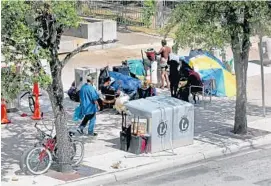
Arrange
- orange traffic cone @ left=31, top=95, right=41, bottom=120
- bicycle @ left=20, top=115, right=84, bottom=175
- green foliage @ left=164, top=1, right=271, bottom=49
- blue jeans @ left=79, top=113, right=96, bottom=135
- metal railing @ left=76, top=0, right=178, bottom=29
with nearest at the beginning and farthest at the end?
bicycle @ left=20, top=115, right=84, bottom=175 → green foliage @ left=164, top=1, right=271, bottom=49 → blue jeans @ left=79, top=113, right=96, bottom=135 → orange traffic cone @ left=31, top=95, right=41, bottom=120 → metal railing @ left=76, top=0, right=178, bottom=29

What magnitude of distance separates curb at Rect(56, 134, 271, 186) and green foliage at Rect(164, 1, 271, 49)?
2333mm

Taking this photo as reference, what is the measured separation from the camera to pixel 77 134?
18703mm

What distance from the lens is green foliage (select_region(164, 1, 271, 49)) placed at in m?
17.1

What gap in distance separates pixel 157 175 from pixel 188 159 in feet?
3.80

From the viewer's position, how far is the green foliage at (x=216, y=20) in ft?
56.1

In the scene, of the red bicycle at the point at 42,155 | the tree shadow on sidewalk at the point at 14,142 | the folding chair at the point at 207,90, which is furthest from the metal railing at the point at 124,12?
the red bicycle at the point at 42,155

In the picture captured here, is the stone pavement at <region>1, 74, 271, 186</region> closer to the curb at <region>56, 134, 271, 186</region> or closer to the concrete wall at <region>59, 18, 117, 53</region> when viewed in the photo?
the curb at <region>56, 134, 271, 186</region>

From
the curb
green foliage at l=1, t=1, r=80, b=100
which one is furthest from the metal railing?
green foliage at l=1, t=1, r=80, b=100

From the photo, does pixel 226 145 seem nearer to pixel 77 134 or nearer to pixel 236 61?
pixel 236 61

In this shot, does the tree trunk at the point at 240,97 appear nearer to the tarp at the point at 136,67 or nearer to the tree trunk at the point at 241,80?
the tree trunk at the point at 241,80

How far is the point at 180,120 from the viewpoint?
17688mm

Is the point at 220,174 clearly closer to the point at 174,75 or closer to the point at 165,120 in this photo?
the point at 165,120

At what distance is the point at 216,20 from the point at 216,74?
19.5 ft

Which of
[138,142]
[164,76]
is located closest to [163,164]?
[138,142]
